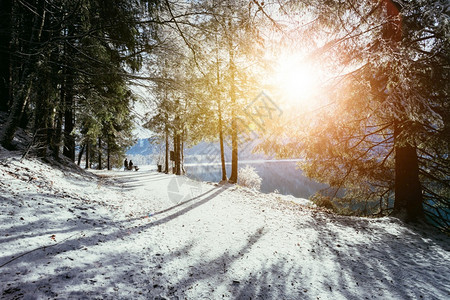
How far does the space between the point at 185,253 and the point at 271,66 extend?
4.90 meters

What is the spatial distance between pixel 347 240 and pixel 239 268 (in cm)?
316

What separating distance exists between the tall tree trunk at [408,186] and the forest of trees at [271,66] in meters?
0.03

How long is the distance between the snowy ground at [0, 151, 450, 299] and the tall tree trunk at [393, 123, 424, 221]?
657 mm

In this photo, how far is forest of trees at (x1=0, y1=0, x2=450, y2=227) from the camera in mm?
4387

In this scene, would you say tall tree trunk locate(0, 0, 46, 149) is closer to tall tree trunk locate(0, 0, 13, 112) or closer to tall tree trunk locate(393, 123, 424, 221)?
tall tree trunk locate(0, 0, 13, 112)

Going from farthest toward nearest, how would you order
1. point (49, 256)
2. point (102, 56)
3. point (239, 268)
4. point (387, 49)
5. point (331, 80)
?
point (102, 56), point (331, 80), point (387, 49), point (239, 268), point (49, 256)

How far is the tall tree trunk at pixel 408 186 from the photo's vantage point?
6285 millimetres

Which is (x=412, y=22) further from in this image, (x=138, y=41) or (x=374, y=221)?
(x=138, y=41)

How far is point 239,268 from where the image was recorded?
363 centimetres

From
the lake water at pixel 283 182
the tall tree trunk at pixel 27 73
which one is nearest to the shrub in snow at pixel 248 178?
the lake water at pixel 283 182

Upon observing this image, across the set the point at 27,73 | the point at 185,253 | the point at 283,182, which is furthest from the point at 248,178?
the point at 283,182

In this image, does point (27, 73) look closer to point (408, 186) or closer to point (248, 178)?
point (408, 186)

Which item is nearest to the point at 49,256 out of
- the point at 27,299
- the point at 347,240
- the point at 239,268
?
the point at 27,299

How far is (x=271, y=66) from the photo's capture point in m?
5.34
